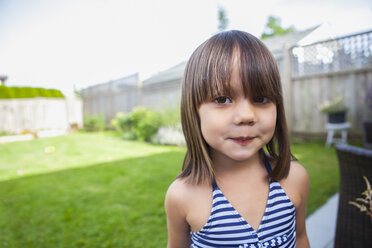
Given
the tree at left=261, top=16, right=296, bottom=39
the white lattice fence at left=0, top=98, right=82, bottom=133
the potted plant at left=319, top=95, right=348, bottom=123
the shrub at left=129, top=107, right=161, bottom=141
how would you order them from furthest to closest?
the tree at left=261, top=16, right=296, bottom=39 → the white lattice fence at left=0, top=98, right=82, bottom=133 → the shrub at left=129, top=107, right=161, bottom=141 → the potted plant at left=319, top=95, right=348, bottom=123

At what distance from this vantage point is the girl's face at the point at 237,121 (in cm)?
74

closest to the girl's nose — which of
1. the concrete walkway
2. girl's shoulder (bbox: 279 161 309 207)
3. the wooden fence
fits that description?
girl's shoulder (bbox: 279 161 309 207)

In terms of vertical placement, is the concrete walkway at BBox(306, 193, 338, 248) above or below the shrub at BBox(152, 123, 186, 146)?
below

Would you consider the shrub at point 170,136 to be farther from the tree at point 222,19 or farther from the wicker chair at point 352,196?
the tree at point 222,19

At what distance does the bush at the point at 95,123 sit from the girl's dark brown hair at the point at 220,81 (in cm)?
1098

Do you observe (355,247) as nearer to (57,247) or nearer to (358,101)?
(57,247)

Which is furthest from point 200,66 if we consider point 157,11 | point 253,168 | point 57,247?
point 157,11

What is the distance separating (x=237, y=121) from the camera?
730mm

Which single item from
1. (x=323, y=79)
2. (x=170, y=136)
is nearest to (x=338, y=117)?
(x=323, y=79)

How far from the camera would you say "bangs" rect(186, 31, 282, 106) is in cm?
75

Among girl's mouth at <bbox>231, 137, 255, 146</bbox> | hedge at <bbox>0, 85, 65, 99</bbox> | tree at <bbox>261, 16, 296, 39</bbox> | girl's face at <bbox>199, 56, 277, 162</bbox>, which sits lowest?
girl's mouth at <bbox>231, 137, 255, 146</bbox>

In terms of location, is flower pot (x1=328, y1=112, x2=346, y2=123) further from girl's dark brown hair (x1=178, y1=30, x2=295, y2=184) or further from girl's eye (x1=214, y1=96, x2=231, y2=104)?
girl's eye (x1=214, y1=96, x2=231, y2=104)

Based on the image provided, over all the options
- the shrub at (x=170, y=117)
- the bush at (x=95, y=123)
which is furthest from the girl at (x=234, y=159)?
the bush at (x=95, y=123)

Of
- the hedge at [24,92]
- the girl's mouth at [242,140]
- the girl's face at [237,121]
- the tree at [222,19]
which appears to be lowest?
the girl's mouth at [242,140]
